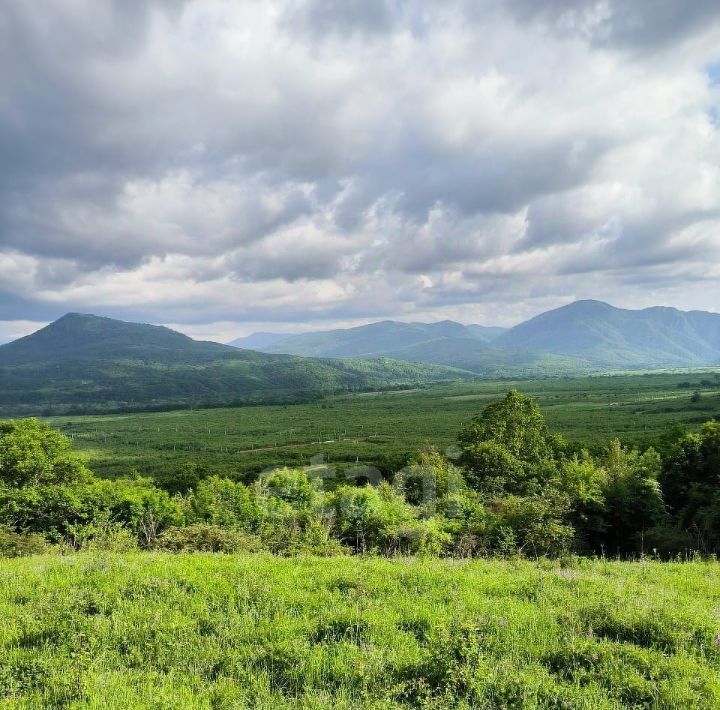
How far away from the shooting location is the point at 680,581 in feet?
30.1

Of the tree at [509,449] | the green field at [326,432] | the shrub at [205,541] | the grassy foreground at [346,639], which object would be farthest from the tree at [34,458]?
the green field at [326,432]

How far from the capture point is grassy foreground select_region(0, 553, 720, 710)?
16.2ft

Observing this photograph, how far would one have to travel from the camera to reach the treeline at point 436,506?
15.3m

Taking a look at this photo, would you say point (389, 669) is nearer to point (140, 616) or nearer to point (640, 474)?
point (140, 616)

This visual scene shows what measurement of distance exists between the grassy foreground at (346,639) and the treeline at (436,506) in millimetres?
5222

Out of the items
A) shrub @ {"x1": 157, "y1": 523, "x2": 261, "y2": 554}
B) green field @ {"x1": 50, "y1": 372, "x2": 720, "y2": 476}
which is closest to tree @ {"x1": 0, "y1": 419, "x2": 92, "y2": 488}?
shrub @ {"x1": 157, "y1": 523, "x2": 261, "y2": 554}

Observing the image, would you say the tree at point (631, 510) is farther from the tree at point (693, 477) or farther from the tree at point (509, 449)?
the tree at point (509, 449)

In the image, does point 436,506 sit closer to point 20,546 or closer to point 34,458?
point 20,546

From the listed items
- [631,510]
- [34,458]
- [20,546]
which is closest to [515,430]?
[631,510]

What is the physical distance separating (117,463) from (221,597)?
11920 centimetres

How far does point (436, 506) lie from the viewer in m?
27.9

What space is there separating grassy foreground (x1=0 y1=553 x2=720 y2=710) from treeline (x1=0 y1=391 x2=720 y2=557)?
17.1 ft

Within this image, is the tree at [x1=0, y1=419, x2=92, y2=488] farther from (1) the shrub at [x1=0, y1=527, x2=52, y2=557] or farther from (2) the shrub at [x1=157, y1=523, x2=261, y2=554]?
(2) the shrub at [x1=157, y1=523, x2=261, y2=554]

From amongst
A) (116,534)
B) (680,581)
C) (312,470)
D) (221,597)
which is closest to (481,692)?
(221,597)
